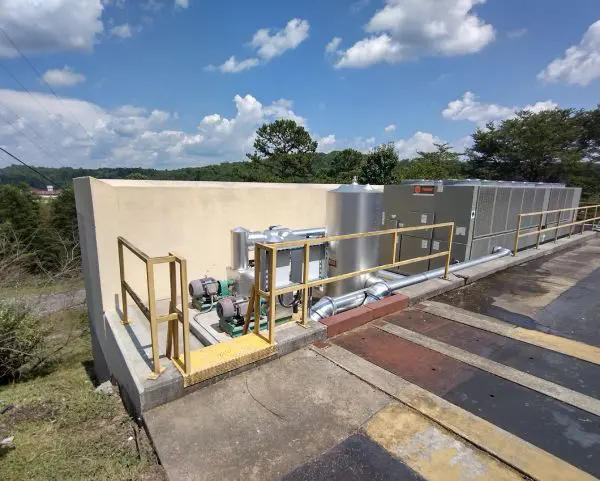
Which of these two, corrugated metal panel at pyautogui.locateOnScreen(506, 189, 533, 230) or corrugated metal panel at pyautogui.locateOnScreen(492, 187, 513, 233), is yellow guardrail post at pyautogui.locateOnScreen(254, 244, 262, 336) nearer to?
corrugated metal panel at pyautogui.locateOnScreen(492, 187, 513, 233)

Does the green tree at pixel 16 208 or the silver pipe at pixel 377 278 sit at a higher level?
the silver pipe at pixel 377 278

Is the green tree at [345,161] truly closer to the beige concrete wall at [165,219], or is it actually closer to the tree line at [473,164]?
the tree line at [473,164]

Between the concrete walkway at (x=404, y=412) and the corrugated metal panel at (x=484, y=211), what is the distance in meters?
3.08

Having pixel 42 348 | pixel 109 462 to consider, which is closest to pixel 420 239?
pixel 109 462

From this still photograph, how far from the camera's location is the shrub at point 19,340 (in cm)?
666

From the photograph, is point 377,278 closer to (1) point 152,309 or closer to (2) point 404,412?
(2) point 404,412

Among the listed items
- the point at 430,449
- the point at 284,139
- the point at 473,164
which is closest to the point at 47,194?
the point at 284,139

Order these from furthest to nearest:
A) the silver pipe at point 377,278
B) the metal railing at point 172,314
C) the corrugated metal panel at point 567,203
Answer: the corrugated metal panel at point 567,203, the silver pipe at point 377,278, the metal railing at point 172,314

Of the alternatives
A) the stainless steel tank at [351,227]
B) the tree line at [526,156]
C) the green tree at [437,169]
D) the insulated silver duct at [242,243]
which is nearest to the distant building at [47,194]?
the tree line at [526,156]

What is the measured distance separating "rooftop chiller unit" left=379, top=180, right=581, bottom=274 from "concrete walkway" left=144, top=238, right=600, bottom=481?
2.96 metres

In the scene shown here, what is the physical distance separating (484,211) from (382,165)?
79.9ft

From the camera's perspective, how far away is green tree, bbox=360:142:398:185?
30.1 meters

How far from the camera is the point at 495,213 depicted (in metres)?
7.26

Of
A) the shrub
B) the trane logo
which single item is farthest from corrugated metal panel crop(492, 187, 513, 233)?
the shrub
